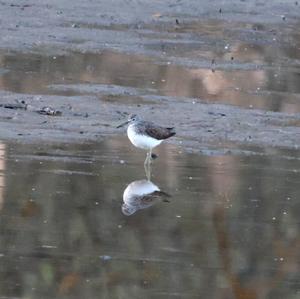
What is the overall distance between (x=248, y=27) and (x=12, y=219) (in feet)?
46.1

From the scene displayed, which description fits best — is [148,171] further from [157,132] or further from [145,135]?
[157,132]

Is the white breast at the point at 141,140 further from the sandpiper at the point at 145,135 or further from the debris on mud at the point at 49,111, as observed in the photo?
the debris on mud at the point at 49,111

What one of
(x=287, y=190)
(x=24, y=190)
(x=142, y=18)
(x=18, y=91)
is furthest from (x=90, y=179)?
(x=142, y=18)

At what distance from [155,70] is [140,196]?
24.6 ft

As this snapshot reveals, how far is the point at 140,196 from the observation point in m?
11.7

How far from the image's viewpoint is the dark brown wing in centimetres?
1340

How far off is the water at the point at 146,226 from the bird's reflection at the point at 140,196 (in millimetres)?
52

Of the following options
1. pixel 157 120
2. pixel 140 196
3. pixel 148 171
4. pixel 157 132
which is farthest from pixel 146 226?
pixel 157 120

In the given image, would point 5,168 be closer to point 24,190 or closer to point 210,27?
point 24,190

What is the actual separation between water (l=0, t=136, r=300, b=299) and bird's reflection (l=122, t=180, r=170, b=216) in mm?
52

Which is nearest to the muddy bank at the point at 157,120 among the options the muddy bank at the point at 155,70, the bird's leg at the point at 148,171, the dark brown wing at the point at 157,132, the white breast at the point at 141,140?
the muddy bank at the point at 155,70

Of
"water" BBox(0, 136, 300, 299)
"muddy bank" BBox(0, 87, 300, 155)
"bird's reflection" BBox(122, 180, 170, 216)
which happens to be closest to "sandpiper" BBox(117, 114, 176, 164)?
"water" BBox(0, 136, 300, 299)

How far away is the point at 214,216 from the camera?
36.5 feet

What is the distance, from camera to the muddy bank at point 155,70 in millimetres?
15195
